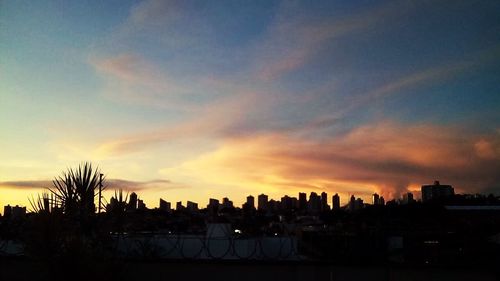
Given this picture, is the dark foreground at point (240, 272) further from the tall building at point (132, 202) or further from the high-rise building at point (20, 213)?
the tall building at point (132, 202)

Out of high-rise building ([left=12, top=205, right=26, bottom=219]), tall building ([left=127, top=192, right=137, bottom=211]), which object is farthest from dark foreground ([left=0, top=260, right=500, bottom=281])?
tall building ([left=127, top=192, right=137, bottom=211])

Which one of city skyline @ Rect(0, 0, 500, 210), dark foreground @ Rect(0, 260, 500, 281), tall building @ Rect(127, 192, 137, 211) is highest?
city skyline @ Rect(0, 0, 500, 210)

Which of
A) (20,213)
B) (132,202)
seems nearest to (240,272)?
(132,202)

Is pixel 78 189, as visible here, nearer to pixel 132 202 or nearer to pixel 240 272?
pixel 132 202

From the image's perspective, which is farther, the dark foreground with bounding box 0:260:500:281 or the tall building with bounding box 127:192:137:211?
the tall building with bounding box 127:192:137:211

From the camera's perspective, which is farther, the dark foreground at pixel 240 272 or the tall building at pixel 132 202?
the tall building at pixel 132 202

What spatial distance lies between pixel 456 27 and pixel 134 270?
47.2ft

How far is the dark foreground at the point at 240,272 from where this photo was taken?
10656mm

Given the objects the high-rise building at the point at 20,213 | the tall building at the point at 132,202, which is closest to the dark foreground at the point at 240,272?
the high-rise building at the point at 20,213

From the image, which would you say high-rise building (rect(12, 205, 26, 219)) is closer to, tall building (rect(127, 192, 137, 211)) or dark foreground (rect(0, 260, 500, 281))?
dark foreground (rect(0, 260, 500, 281))

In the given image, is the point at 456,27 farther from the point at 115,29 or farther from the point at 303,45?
the point at 115,29

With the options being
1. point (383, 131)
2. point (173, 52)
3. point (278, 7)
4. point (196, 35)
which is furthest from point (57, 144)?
point (383, 131)

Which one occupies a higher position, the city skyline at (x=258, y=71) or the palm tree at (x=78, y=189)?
the city skyline at (x=258, y=71)

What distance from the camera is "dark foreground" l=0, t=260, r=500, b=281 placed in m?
10.7
